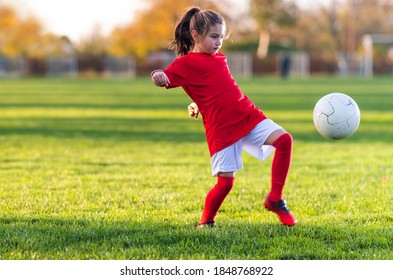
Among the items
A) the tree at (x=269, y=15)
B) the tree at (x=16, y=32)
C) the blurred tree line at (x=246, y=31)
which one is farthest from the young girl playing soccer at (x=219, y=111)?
the tree at (x=269, y=15)

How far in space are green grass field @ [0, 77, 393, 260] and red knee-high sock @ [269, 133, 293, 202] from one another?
0.86 ft

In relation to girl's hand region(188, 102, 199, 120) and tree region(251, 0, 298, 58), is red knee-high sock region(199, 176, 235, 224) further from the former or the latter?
tree region(251, 0, 298, 58)

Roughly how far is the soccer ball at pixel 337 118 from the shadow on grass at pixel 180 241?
3.34ft

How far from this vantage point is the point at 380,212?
19.1 ft

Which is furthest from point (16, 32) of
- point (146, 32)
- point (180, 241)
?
point (180, 241)

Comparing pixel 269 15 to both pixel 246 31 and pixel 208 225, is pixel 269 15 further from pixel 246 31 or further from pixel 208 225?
pixel 208 225

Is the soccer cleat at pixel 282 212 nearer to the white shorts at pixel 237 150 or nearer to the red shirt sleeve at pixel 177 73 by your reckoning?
the white shorts at pixel 237 150

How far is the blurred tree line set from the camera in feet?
199

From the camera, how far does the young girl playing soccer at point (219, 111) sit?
512 cm

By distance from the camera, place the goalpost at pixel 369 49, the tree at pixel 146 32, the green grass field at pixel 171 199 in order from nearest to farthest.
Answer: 1. the green grass field at pixel 171 199
2. the goalpost at pixel 369 49
3. the tree at pixel 146 32

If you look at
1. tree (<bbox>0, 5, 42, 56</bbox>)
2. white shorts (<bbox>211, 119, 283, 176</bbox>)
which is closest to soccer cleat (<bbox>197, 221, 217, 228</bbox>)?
white shorts (<bbox>211, 119, 283, 176</bbox>)
